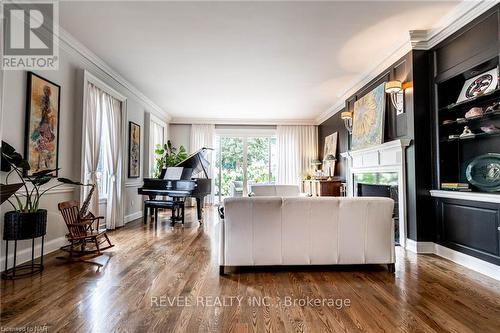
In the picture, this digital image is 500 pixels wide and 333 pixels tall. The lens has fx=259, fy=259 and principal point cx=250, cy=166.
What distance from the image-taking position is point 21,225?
97.0 inches

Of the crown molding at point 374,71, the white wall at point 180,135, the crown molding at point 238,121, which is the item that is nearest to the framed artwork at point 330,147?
the crown molding at point 374,71

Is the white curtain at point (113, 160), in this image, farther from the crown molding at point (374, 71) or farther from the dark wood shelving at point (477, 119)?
the dark wood shelving at point (477, 119)

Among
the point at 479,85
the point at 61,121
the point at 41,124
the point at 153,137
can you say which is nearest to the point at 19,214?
the point at 41,124

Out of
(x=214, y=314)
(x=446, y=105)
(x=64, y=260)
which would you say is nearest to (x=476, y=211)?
(x=446, y=105)

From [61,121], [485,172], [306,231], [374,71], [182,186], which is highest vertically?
[374,71]

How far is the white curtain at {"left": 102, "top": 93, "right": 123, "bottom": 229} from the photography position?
15.1 feet

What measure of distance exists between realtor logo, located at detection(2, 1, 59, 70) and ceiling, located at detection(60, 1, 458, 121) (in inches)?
6.6

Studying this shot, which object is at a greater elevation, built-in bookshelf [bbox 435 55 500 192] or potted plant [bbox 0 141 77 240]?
built-in bookshelf [bbox 435 55 500 192]

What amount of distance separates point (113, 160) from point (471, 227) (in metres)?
5.32

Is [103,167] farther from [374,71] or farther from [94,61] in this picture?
[374,71]

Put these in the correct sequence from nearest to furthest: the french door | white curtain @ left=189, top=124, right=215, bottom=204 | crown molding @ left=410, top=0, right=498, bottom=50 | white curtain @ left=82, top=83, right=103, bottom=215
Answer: crown molding @ left=410, top=0, right=498, bottom=50 → white curtain @ left=82, top=83, right=103, bottom=215 → white curtain @ left=189, top=124, right=215, bottom=204 → the french door

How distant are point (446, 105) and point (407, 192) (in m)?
1.19

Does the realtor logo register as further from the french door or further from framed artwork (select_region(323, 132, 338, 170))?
framed artwork (select_region(323, 132, 338, 170))

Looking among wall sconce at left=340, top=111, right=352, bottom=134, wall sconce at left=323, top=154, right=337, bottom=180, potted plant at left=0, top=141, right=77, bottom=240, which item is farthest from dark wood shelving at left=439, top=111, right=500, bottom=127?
potted plant at left=0, top=141, right=77, bottom=240
